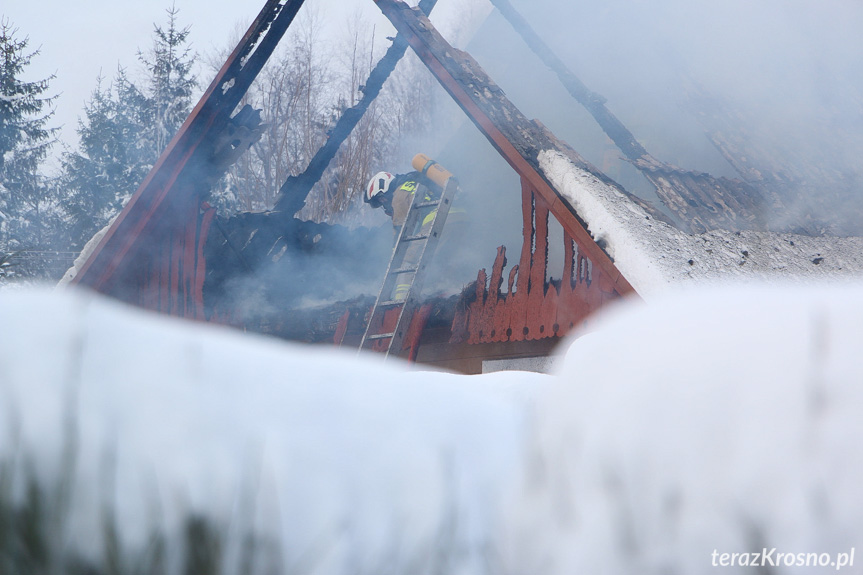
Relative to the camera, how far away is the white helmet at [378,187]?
6588mm

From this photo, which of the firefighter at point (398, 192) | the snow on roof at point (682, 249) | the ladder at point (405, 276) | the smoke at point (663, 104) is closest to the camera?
the snow on roof at point (682, 249)

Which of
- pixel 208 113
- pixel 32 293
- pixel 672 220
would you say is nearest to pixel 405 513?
pixel 32 293

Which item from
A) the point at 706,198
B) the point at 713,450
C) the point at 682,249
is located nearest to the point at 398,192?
the point at 706,198

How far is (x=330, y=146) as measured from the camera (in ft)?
20.5

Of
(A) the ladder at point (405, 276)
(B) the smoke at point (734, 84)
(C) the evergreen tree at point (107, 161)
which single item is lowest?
(A) the ladder at point (405, 276)

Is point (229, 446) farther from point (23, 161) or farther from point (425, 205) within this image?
point (23, 161)

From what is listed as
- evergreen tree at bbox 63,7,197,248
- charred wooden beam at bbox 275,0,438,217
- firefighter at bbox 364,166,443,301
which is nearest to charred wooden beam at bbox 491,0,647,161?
charred wooden beam at bbox 275,0,438,217

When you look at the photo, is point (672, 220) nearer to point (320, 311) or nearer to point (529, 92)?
point (320, 311)

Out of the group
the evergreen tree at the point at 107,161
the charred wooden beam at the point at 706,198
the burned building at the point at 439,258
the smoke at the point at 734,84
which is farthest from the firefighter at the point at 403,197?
the evergreen tree at the point at 107,161

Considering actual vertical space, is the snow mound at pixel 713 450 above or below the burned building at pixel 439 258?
below

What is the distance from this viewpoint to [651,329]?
47 cm

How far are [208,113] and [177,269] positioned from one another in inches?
52.8

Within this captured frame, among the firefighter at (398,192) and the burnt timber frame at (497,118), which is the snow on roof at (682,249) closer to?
the burnt timber frame at (497,118)

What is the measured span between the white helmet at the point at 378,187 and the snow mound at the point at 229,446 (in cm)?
617
